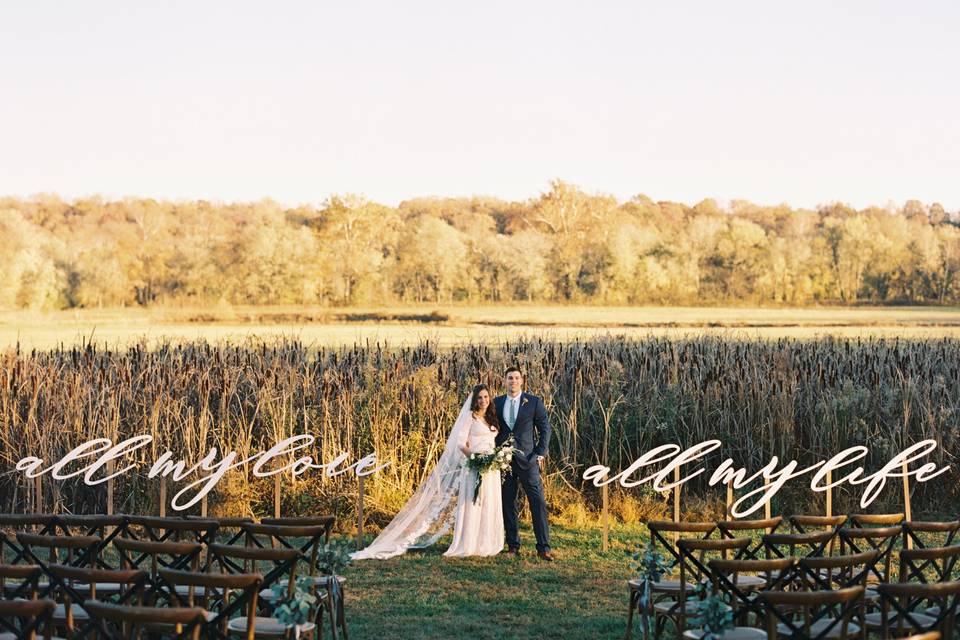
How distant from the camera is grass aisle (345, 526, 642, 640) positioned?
1108 centimetres

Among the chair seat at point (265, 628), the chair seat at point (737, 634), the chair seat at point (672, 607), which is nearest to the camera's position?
the chair seat at point (737, 634)

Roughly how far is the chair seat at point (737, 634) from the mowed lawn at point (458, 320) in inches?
1589

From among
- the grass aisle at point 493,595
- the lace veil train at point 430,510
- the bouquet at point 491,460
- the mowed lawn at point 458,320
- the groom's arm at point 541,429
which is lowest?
the grass aisle at point 493,595

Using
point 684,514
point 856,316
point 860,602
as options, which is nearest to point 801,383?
point 684,514

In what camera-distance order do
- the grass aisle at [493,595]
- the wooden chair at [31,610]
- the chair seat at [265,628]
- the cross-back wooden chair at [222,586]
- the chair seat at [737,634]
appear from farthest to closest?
the grass aisle at [493,595], the chair seat at [265,628], the chair seat at [737,634], the cross-back wooden chair at [222,586], the wooden chair at [31,610]

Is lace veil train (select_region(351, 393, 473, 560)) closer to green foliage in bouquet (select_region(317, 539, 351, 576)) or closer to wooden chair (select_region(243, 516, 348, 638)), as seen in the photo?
wooden chair (select_region(243, 516, 348, 638))

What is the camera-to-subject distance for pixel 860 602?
25.1 ft

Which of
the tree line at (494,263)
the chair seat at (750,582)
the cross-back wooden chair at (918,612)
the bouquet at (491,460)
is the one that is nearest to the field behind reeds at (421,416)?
the bouquet at (491,460)

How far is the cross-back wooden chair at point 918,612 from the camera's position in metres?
7.34

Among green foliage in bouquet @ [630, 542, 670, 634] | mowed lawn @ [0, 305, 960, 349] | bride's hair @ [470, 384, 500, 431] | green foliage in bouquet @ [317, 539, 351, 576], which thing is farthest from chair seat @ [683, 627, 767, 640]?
mowed lawn @ [0, 305, 960, 349]

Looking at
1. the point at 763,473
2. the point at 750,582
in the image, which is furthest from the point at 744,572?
the point at 763,473

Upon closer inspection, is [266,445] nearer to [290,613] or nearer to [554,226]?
[290,613]

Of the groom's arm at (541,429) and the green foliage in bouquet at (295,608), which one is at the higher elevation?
the groom's arm at (541,429)

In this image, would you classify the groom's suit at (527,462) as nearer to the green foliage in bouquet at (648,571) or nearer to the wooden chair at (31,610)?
the green foliage in bouquet at (648,571)
